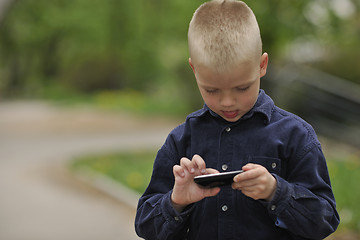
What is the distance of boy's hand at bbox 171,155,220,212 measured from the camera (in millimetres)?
1522

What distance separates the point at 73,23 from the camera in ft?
74.4

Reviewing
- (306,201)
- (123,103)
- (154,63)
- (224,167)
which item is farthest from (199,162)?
(154,63)

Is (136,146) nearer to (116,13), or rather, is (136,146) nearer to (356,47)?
(356,47)

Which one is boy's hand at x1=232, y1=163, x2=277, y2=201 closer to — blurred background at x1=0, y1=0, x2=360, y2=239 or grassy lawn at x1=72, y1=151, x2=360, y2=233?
blurred background at x1=0, y1=0, x2=360, y2=239

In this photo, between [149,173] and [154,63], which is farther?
[154,63]

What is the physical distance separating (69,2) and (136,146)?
14.0 m

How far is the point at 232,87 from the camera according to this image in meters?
1.55

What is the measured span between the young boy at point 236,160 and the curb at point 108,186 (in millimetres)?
4600

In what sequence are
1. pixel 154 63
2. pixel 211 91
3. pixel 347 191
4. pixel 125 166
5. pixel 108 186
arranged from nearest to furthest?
pixel 211 91, pixel 347 191, pixel 108 186, pixel 125 166, pixel 154 63

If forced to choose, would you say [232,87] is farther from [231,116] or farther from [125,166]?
[125,166]

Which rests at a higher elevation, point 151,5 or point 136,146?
point 151,5

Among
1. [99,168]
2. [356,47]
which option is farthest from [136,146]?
[356,47]

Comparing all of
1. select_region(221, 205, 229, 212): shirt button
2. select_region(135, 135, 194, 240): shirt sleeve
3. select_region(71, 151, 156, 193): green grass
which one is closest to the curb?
select_region(71, 151, 156, 193): green grass

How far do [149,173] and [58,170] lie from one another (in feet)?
6.68
